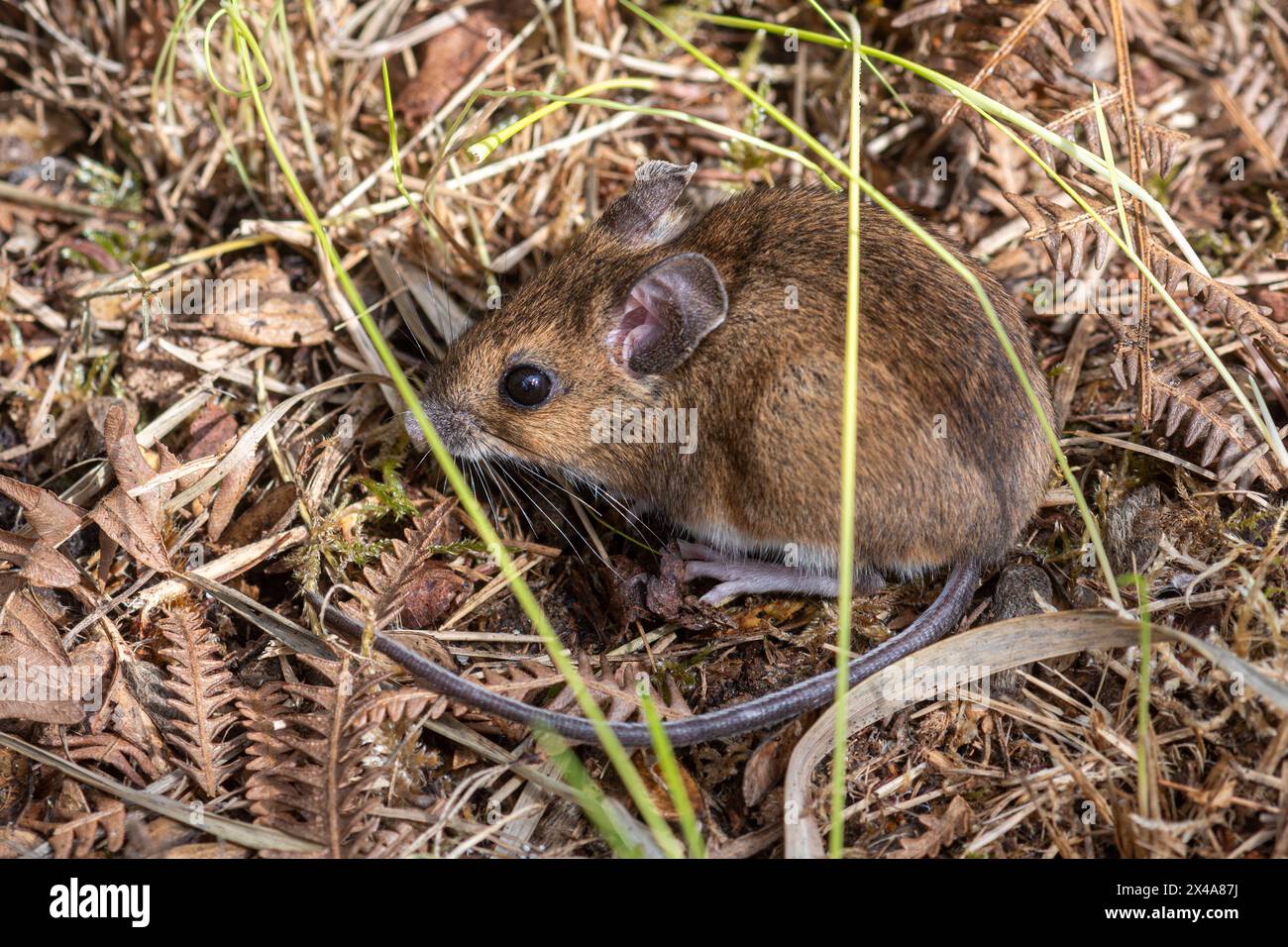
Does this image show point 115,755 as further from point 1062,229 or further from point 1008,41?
point 1008,41

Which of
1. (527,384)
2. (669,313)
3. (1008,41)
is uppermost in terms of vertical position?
(1008,41)

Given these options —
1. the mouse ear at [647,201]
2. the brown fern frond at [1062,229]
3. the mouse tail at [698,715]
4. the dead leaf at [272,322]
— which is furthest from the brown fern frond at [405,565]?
the brown fern frond at [1062,229]

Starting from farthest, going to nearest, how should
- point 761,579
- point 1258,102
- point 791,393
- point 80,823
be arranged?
point 1258,102 < point 761,579 < point 791,393 < point 80,823

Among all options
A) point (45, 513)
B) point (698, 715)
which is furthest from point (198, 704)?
point (698, 715)

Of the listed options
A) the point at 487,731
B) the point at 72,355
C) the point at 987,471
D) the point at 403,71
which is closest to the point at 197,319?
the point at 72,355

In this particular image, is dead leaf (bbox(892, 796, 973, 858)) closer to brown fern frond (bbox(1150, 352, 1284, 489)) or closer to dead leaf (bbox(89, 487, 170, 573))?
brown fern frond (bbox(1150, 352, 1284, 489))

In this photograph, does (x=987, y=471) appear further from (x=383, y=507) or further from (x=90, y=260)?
(x=90, y=260)

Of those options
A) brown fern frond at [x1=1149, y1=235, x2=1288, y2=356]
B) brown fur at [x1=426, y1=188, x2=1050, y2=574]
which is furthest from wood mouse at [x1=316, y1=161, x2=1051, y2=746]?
brown fern frond at [x1=1149, y1=235, x2=1288, y2=356]

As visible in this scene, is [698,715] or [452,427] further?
[452,427]
